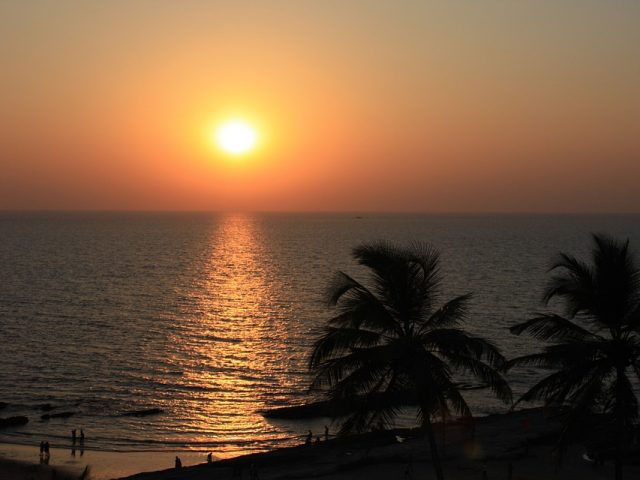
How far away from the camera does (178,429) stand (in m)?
52.8

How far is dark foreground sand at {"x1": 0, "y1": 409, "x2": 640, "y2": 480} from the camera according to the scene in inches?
1343

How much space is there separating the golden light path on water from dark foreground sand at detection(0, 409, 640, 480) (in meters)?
6.48

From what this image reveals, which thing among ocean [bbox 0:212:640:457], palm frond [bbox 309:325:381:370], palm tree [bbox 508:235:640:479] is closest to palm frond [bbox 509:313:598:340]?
palm tree [bbox 508:235:640:479]

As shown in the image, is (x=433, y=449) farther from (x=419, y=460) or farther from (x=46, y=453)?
(x=46, y=453)

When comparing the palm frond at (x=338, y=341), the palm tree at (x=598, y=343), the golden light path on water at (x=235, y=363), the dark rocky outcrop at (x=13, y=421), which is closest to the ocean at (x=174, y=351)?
the golden light path on water at (x=235, y=363)

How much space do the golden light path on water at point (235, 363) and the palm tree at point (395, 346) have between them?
29.5 meters

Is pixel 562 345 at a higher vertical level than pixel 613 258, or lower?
lower

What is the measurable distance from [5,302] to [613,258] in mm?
106289

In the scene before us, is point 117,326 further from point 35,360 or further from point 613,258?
point 613,258

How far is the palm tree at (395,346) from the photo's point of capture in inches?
804

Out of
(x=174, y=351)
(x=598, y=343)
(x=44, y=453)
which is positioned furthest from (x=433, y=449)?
(x=174, y=351)

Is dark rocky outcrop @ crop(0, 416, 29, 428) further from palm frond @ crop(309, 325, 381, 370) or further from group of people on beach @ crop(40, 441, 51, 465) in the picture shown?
palm frond @ crop(309, 325, 381, 370)

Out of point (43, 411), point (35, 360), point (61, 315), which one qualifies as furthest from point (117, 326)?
point (43, 411)

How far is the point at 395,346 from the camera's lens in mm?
20359
